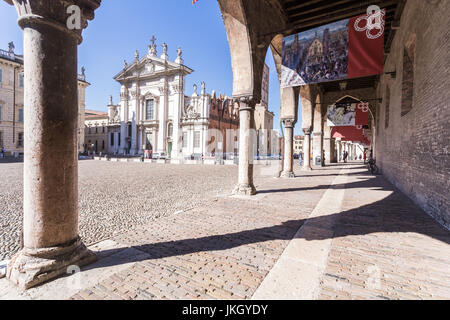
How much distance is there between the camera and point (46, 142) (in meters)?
2.16

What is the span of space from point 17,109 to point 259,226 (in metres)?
41.5

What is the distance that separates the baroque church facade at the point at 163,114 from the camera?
3631 centimetres

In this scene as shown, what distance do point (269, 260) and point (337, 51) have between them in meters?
6.68

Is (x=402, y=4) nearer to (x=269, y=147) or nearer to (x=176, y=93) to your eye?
(x=176, y=93)

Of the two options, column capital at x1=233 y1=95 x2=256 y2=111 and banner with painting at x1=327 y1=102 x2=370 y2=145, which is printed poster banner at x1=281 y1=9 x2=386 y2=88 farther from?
banner with painting at x1=327 y1=102 x2=370 y2=145

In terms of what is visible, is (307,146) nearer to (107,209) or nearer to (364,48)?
(364,48)

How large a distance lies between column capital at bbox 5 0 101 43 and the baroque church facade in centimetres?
3226

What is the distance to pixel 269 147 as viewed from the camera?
6219cm

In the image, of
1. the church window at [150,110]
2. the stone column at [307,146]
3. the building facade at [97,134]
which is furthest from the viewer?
the building facade at [97,134]

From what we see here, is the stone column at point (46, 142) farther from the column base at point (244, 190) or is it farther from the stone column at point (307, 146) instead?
the stone column at point (307, 146)

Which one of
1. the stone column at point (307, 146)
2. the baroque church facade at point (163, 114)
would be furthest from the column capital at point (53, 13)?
the baroque church facade at point (163, 114)

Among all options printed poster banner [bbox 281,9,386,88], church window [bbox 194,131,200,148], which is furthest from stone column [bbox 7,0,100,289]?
church window [bbox 194,131,200,148]

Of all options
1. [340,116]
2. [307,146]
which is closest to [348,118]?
[340,116]

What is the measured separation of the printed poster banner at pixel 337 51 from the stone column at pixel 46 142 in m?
6.82
